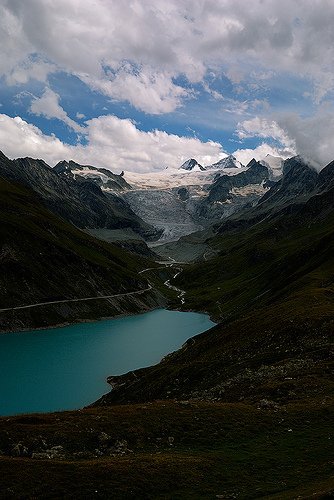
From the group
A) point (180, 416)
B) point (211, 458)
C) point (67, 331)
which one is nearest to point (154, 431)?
point (180, 416)

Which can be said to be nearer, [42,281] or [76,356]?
[76,356]

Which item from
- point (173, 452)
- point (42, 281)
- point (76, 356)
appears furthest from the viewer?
point (42, 281)

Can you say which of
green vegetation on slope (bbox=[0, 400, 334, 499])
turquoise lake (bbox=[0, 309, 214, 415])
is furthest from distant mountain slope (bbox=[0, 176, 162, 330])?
green vegetation on slope (bbox=[0, 400, 334, 499])

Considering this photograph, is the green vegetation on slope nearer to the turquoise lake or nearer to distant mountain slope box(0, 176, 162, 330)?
the turquoise lake

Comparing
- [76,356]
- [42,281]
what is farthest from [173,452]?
[42,281]

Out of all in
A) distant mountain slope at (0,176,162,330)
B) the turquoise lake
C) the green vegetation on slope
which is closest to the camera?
the green vegetation on slope

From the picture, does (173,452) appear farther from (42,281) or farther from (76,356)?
(42,281)

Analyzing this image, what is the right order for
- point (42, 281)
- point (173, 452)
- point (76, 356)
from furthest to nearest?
point (42, 281), point (76, 356), point (173, 452)

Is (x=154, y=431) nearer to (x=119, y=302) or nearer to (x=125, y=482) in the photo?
(x=125, y=482)
